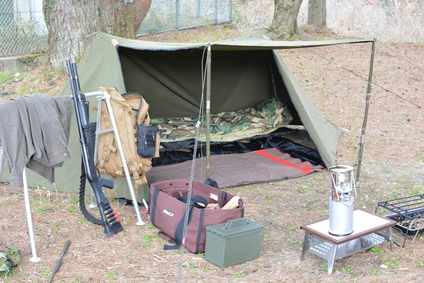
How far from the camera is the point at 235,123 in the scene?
19.9 feet

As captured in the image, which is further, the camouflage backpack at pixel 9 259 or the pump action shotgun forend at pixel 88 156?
the pump action shotgun forend at pixel 88 156

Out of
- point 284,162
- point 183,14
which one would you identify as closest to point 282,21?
point 183,14

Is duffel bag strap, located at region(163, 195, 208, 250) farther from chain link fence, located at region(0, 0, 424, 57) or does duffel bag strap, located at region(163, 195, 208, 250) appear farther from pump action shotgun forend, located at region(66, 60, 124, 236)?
chain link fence, located at region(0, 0, 424, 57)

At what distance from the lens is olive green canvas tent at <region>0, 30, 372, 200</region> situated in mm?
4457

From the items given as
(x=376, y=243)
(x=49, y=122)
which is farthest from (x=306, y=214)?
(x=49, y=122)

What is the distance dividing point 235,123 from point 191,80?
733 millimetres

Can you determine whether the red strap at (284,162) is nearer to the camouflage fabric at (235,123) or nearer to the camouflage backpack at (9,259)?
the camouflage fabric at (235,123)

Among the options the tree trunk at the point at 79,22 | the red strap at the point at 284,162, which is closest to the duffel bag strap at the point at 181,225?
the red strap at the point at 284,162

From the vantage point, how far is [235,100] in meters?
6.39

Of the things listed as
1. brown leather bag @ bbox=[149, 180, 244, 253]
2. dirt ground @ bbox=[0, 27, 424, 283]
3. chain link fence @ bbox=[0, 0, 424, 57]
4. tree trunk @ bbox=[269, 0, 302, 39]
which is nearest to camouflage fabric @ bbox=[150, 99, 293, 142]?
dirt ground @ bbox=[0, 27, 424, 283]

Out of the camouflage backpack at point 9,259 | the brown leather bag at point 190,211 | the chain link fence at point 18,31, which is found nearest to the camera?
the camouflage backpack at point 9,259

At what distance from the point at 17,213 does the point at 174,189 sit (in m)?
1.29

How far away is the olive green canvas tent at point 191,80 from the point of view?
446 centimetres

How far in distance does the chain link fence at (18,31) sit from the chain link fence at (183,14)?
1.88m
